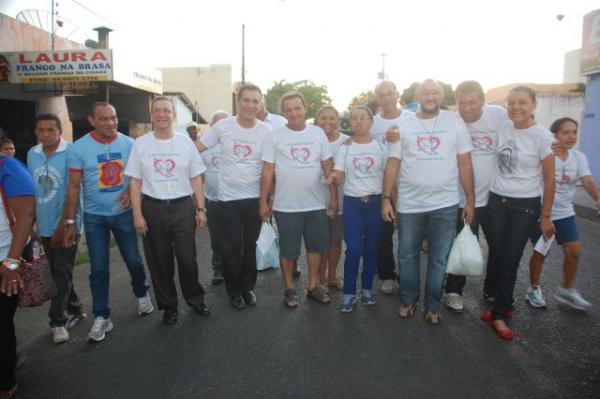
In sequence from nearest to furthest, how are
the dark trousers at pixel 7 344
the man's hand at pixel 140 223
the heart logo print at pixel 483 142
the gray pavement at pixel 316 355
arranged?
the dark trousers at pixel 7 344, the gray pavement at pixel 316 355, the man's hand at pixel 140 223, the heart logo print at pixel 483 142

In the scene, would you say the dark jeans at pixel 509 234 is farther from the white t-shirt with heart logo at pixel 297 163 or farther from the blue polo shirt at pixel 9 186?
the blue polo shirt at pixel 9 186

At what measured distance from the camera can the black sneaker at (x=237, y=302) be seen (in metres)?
4.27

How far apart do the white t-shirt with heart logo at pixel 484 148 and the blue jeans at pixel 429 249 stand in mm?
378

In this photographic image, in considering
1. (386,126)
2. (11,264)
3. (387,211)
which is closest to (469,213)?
(387,211)

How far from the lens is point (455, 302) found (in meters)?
4.11

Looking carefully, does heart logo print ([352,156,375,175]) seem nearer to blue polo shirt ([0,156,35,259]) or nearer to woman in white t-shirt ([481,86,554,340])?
woman in white t-shirt ([481,86,554,340])

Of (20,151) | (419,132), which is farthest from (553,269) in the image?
(20,151)

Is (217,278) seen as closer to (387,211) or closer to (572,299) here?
(387,211)

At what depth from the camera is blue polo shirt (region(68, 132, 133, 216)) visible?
11.9 feet

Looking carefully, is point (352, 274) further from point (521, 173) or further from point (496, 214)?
point (521, 173)

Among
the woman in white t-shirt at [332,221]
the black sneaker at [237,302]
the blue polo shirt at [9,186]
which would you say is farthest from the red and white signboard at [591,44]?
the blue polo shirt at [9,186]

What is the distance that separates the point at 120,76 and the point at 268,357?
9.54 m

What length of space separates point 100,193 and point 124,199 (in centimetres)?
19

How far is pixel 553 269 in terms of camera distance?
538 centimetres
